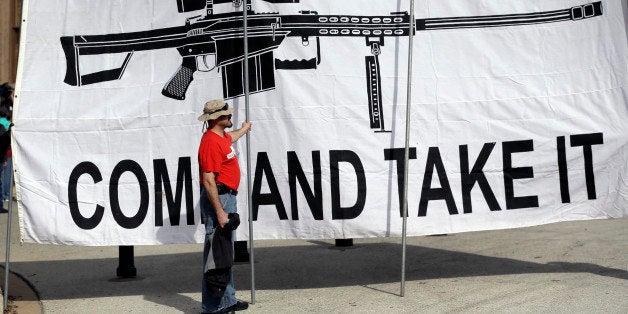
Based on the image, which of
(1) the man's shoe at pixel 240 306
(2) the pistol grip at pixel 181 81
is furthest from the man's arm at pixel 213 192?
(2) the pistol grip at pixel 181 81

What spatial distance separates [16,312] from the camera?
7410 mm

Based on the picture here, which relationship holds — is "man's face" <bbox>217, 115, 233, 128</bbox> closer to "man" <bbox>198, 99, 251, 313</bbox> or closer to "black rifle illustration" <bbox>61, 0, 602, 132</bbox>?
"man" <bbox>198, 99, 251, 313</bbox>

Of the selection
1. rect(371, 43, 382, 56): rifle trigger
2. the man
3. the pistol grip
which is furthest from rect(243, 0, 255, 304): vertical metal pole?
rect(371, 43, 382, 56): rifle trigger

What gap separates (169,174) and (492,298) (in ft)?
9.25

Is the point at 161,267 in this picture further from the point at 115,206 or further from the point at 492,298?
the point at 492,298

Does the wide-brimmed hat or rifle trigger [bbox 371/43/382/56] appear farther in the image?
rifle trigger [bbox 371/43/382/56]

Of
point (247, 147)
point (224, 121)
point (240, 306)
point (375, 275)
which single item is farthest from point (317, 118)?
point (375, 275)

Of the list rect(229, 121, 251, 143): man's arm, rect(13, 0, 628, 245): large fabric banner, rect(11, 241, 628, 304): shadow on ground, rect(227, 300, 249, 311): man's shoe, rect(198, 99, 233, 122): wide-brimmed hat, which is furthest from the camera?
rect(11, 241, 628, 304): shadow on ground

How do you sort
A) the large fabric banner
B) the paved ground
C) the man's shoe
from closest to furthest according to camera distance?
the man's shoe < the paved ground < the large fabric banner

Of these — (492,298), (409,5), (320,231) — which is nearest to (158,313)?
(320,231)

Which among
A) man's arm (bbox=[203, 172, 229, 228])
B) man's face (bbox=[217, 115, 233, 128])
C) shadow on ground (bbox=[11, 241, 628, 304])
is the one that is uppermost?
man's face (bbox=[217, 115, 233, 128])

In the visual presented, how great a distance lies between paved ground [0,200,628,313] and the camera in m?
7.19

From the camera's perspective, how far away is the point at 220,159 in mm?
6723

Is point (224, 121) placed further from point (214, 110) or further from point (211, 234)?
point (211, 234)
